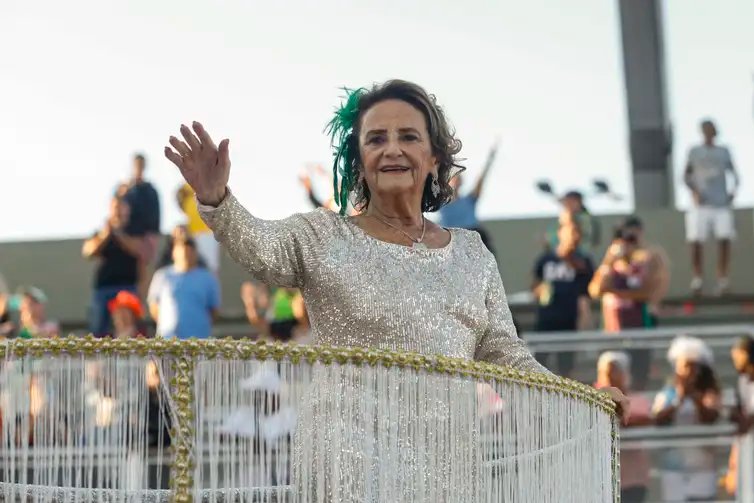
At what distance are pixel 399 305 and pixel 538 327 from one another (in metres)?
7.04

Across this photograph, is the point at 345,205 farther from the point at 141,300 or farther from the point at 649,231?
the point at 649,231

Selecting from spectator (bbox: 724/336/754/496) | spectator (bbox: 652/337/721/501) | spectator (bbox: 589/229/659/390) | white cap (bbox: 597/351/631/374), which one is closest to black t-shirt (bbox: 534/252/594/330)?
spectator (bbox: 589/229/659/390)

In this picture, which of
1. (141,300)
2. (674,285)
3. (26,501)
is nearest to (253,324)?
(141,300)

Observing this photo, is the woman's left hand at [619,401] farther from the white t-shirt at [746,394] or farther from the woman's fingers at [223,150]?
the white t-shirt at [746,394]

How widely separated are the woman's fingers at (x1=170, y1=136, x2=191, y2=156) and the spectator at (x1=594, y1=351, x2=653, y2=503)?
5185 millimetres

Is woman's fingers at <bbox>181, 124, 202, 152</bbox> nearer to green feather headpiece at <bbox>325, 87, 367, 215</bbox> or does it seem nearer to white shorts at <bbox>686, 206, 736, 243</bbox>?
green feather headpiece at <bbox>325, 87, 367, 215</bbox>

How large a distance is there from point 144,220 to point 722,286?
3.96 m

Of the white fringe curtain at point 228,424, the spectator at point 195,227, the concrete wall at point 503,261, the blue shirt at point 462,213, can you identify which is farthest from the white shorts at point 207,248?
the white fringe curtain at point 228,424

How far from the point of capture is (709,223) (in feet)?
39.5

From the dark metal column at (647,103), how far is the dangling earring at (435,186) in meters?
10.6

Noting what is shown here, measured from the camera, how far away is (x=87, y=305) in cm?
1338

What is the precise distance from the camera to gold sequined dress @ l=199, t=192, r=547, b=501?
330 centimetres

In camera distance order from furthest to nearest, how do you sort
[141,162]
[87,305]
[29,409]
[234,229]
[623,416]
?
[87,305] < [141,162] < [623,416] < [234,229] < [29,409]

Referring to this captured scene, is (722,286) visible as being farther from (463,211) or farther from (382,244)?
(382,244)
